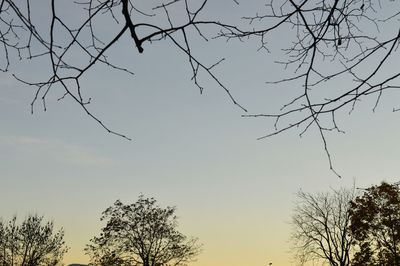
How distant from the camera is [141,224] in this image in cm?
4191

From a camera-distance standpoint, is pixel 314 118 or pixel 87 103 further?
pixel 314 118

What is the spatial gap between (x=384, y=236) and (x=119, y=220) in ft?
67.3

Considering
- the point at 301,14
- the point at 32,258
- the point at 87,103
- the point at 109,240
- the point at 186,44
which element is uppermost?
the point at 109,240

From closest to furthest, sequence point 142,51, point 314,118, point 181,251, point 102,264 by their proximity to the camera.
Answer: point 142,51 < point 314,118 < point 102,264 < point 181,251

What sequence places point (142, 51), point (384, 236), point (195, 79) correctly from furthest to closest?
point (384, 236) → point (195, 79) → point (142, 51)

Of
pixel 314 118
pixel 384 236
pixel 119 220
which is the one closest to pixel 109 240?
pixel 119 220

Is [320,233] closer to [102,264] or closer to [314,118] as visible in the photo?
[102,264]

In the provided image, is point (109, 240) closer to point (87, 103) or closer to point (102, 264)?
point (102, 264)

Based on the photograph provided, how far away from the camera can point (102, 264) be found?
38562 millimetres

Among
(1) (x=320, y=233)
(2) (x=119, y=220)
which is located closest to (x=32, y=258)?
(2) (x=119, y=220)

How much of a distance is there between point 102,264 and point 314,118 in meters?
37.7

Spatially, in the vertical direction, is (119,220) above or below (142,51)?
above

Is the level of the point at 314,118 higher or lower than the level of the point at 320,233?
lower

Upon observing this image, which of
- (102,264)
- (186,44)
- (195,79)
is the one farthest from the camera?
(102,264)
